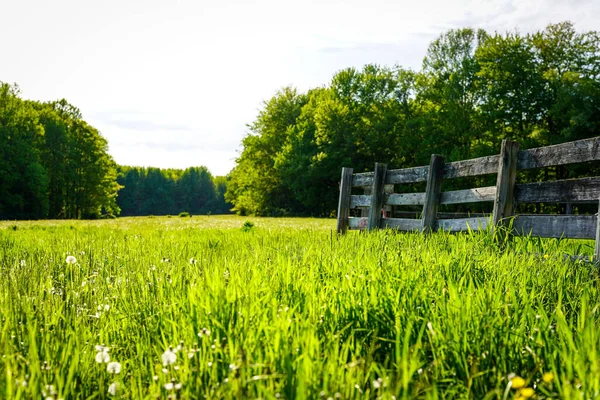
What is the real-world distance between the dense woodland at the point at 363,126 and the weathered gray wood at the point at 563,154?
104ft

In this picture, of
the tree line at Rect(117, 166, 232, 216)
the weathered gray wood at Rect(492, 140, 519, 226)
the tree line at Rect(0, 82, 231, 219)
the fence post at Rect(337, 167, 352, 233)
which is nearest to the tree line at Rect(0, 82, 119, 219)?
the tree line at Rect(0, 82, 231, 219)

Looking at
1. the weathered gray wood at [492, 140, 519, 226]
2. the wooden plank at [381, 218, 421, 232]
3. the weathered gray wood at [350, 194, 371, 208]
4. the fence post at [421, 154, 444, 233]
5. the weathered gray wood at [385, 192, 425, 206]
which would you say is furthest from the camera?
the weathered gray wood at [350, 194, 371, 208]

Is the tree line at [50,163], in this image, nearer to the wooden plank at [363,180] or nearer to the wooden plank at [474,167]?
the wooden plank at [363,180]

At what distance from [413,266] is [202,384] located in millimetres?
2527

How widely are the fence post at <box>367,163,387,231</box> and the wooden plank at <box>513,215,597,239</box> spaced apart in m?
3.82

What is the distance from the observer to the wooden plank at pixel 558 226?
6395 mm

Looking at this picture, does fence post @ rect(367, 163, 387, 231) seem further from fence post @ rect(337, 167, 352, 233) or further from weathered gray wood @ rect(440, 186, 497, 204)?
weathered gray wood @ rect(440, 186, 497, 204)

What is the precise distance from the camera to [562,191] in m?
6.83

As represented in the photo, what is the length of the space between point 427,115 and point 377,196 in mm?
40949

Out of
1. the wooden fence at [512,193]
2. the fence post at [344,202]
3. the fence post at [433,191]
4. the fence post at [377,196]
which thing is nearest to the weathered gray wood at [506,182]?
the wooden fence at [512,193]

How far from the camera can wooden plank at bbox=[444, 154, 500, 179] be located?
8117mm

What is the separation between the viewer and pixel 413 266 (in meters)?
4.26

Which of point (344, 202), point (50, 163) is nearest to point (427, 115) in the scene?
point (344, 202)

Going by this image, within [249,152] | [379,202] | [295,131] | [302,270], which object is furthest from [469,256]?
[249,152]
